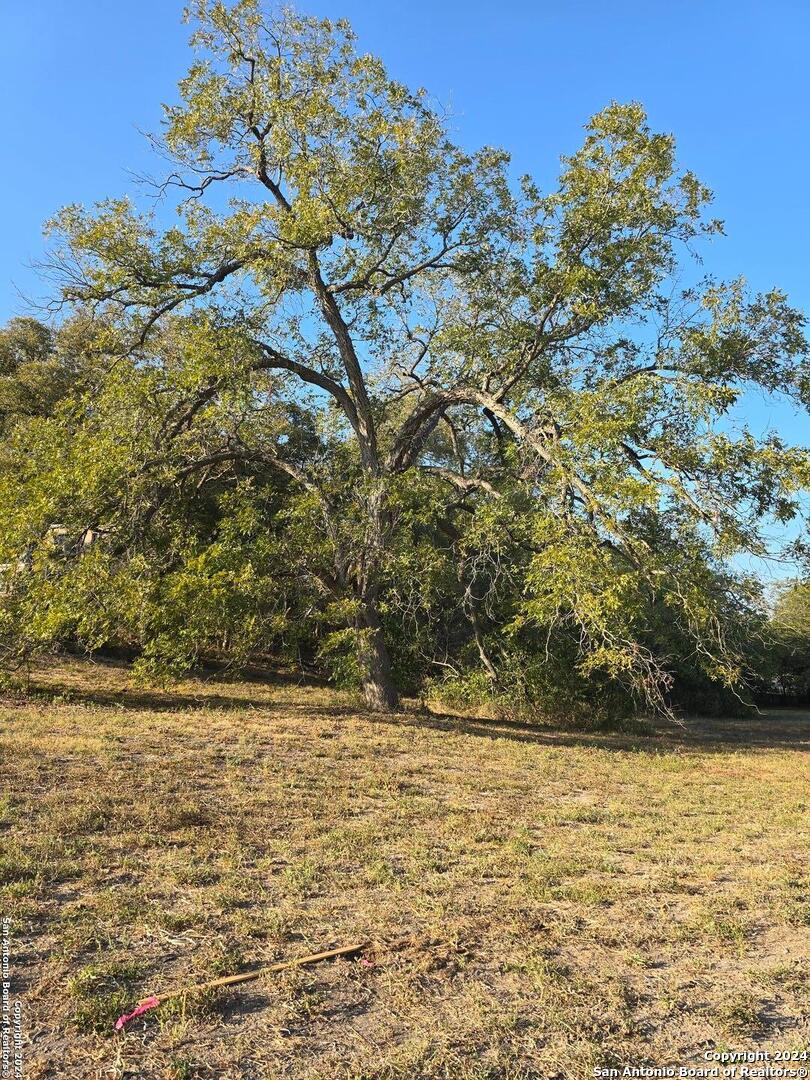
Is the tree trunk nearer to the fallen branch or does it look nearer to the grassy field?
the grassy field

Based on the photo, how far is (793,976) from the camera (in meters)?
3.77

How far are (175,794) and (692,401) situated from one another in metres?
8.61

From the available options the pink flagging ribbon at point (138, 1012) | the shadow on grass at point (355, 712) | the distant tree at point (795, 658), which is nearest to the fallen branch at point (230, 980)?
the pink flagging ribbon at point (138, 1012)

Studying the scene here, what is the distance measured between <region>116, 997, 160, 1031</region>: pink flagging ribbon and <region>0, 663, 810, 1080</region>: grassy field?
0.13ft

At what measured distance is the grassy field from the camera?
305 centimetres

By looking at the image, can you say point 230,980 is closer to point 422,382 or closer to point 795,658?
point 422,382

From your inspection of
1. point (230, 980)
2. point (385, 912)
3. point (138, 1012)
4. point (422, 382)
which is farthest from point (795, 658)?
point (138, 1012)

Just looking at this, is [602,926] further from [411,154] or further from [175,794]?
[411,154]

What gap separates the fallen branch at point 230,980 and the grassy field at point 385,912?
5 cm

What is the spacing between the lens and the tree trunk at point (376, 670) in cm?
1461

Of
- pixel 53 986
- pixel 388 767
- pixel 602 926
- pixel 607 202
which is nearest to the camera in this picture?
pixel 53 986

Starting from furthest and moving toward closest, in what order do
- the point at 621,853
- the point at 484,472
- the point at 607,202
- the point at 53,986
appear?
the point at 484,472, the point at 607,202, the point at 621,853, the point at 53,986

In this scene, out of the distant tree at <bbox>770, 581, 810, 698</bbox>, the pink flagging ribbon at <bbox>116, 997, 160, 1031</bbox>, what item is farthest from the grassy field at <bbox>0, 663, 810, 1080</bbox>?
the distant tree at <bbox>770, 581, 810, 698</bbox>

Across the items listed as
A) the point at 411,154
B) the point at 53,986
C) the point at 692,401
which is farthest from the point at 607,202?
the point at 53,986
